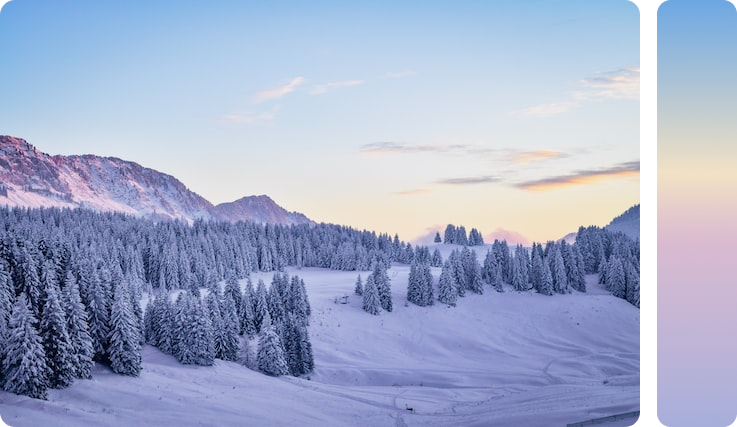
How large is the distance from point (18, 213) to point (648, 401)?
3211 inches

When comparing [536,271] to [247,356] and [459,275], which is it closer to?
[459,275]

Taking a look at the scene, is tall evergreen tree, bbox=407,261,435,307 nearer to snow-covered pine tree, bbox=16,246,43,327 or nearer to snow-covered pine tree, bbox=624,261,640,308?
snow-covered pine tree, bbox=624,261,640,308

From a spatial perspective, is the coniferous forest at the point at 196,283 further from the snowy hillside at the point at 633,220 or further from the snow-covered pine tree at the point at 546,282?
the snowy hillside at the point at 633,220

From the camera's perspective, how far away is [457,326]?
170ft

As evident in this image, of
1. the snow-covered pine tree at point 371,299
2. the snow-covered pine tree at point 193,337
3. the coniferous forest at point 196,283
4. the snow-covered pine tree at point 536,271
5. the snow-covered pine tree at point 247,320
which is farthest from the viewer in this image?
the snow-covered pine tree at point 536,271

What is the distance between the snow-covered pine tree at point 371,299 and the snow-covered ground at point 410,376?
3.27 feet

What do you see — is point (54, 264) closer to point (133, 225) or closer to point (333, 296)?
point (333, 296)

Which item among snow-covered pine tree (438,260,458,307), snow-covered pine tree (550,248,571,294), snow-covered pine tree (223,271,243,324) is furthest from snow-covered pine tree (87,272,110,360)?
snow-covered pine tree (550,248,571,294)

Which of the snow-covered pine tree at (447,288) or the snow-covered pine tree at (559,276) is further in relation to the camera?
the snow-covered pine tree at (559,276)

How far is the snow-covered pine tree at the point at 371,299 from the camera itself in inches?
2046

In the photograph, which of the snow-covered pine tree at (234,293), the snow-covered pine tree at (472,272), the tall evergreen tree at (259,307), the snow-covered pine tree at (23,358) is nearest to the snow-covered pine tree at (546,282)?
the snow-covered pine tree at (472,272)

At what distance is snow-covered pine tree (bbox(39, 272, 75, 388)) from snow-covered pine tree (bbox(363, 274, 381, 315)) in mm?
31876

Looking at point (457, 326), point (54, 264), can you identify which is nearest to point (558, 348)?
point (457, 326)

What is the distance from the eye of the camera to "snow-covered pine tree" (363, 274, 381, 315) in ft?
171
